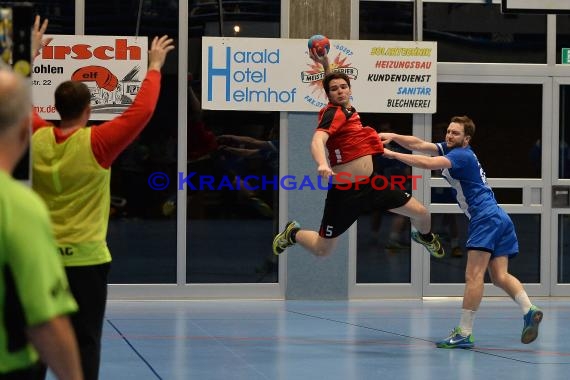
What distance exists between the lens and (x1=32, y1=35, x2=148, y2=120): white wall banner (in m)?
13.0

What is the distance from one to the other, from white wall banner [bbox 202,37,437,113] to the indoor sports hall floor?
2.46 meters

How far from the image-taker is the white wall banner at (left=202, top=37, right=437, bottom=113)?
43.9 feet

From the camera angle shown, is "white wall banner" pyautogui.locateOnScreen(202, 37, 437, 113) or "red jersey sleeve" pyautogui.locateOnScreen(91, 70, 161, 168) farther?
"white wall banner" pyautogui.locateOnScreen(202, 37, 437, 113)

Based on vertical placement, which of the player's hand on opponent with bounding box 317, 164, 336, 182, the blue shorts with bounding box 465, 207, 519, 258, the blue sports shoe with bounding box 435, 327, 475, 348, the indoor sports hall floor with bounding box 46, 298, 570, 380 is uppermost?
the player's hand on opponent with bounding box 317, 164, 336, 182

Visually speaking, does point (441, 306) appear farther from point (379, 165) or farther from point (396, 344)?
point (396, 344)

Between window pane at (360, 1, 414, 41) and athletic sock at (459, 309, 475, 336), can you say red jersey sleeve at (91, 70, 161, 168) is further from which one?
window pane at (360, 1, 414, 41)

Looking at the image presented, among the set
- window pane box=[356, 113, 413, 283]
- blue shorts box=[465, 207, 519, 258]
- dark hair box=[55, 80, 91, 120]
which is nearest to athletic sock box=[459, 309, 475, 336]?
blue shorts box=[465, 207, 519, 258]

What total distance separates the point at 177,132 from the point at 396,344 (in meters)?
4.66

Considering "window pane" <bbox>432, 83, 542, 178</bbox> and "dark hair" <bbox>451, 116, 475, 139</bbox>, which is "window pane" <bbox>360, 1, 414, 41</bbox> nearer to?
"window pane" <bbox>432, 83, 542, 178</bbox>

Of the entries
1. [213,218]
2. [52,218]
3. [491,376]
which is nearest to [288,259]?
[213,218]

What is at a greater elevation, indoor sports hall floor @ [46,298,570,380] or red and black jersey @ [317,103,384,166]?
red and black jersey @ [317,103,384,166]

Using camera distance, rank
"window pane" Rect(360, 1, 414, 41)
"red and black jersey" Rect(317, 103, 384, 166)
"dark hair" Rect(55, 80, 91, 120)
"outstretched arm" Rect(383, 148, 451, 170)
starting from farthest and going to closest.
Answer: "window pane" Rect(360, 1, 414, 41), "red and black jersey" Rect(317, 103, 384, 166), "outstretched arm" Rect(383, 148, 451, 170), "dark hair" Rect(55, 80, 91, 120)

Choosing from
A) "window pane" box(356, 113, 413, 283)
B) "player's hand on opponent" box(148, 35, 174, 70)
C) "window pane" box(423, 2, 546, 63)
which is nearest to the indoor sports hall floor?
"window pane" box(356, 113, 413, 283)

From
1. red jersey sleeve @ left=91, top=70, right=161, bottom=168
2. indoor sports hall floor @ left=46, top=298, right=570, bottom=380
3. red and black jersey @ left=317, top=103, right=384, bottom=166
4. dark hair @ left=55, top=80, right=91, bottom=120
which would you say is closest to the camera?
red jersey sleeve @ left=91, top=70, right=161, bottom=168
